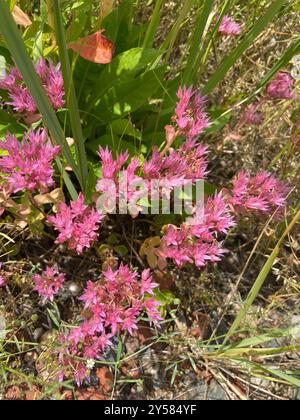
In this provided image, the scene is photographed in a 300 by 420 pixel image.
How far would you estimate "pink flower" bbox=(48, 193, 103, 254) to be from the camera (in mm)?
1218

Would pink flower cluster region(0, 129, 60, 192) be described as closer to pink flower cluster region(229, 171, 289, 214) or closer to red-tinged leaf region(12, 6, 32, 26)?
red-tinged leaf region(12, 6, 32, 26)

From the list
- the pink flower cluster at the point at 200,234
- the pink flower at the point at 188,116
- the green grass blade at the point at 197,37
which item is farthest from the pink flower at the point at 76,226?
the green grass blade at the point at 197,37

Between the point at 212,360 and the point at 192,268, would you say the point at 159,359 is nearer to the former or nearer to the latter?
the point at 212,360

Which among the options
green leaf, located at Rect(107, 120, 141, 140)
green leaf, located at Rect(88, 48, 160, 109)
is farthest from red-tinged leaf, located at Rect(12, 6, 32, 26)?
green leaf, located at Rect(107, 120, 141, 140)

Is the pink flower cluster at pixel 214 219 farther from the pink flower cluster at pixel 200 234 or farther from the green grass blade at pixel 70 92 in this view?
the green grass blade at pixel 70 92

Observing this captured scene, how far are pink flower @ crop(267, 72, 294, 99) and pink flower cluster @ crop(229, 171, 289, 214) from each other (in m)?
0.35

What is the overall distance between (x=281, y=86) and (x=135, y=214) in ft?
2.30

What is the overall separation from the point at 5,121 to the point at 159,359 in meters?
0.93

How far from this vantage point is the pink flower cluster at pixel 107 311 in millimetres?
1212

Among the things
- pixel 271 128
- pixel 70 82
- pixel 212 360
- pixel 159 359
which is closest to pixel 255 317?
pixel 212 360

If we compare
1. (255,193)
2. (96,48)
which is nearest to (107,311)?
(255,193)

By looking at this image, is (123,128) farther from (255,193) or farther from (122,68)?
(255,193)

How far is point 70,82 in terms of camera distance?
1.02 metres

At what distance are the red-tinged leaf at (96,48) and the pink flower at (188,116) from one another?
10.5 inches
